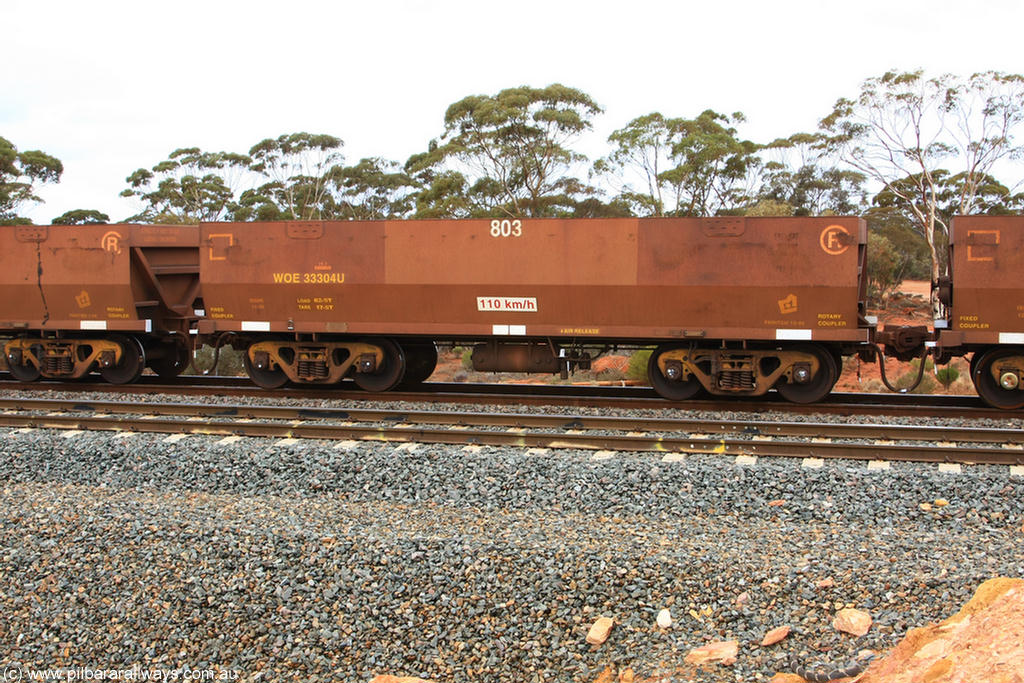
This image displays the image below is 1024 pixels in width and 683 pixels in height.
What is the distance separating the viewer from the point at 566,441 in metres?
8.59

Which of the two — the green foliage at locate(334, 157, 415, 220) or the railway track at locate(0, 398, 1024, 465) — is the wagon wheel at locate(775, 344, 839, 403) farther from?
the green foliage at locate(334, 157, 415, 220)

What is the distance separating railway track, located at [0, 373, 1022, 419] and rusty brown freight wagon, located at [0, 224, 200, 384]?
0.48 meters

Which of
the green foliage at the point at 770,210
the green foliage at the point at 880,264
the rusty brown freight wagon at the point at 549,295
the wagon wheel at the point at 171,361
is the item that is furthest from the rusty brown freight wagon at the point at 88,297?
the green foliage at the point at 880,264

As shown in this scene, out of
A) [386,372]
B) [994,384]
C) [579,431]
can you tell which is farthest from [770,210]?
[579,431]

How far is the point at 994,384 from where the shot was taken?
1072 cm

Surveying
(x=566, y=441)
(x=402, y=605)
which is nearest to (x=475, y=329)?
(x=566, y=441)

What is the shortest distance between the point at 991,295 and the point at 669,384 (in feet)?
14.1

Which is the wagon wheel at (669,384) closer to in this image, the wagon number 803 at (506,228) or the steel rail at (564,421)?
the steel rail at (564,421)

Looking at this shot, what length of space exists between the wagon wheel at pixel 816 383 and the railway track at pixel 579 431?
1.91 m

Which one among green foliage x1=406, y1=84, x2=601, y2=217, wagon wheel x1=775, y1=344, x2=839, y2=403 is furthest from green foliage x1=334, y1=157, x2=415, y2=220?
wagon wheel x1=775, y1=344, x2=839, y2=403

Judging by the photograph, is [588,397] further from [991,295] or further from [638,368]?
[991,295]

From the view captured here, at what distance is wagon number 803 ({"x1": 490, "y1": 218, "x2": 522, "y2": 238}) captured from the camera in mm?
11289

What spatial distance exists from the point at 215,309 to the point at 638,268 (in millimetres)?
6616

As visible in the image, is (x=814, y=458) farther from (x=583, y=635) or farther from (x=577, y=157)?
(x=577, y=157)
